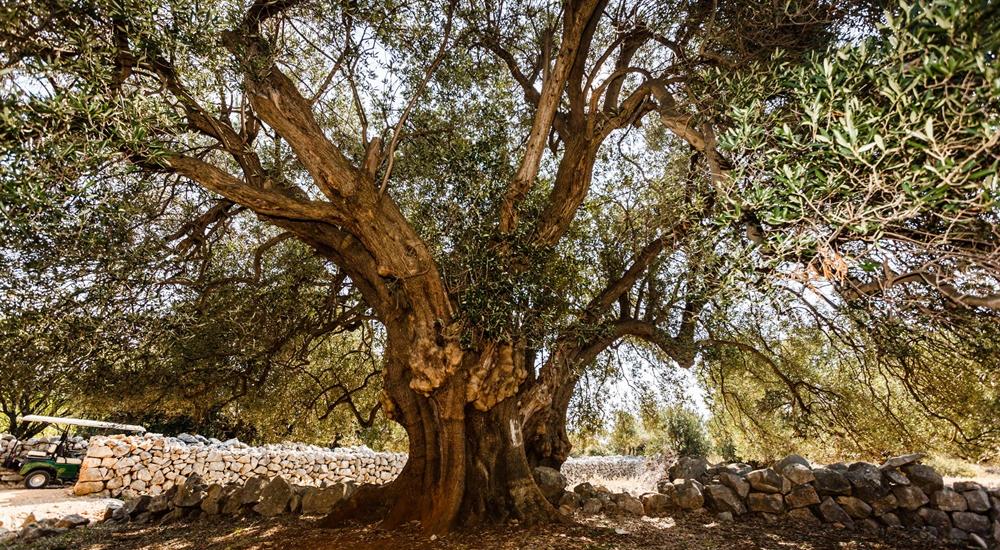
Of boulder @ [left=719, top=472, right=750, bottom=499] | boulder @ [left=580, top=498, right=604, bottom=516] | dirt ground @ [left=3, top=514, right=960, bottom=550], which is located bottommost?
dirt ground @ [left=3, top=514, right=960, bottom=550]

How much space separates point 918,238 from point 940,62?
1.81 meters

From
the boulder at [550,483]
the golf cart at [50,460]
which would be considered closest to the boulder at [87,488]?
the golf cart at [50,460]

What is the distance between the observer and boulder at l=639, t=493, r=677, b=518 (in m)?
7.73

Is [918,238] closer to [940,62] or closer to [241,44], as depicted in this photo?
[940,62]

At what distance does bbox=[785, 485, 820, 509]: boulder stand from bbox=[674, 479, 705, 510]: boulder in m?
1.35

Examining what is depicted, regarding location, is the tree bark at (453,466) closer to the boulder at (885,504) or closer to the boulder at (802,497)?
the boulder at (802,497)

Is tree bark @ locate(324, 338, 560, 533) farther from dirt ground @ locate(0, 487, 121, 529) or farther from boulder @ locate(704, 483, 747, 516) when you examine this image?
dirt ground @ locate(0, 487, 121, 529)

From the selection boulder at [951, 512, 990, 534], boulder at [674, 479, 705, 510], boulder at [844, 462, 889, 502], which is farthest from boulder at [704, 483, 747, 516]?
boulder at [951, 512, 990, 534]

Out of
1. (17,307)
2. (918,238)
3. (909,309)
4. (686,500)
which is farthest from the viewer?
(686,500)

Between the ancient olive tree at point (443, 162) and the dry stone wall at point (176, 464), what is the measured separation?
26.6 ft

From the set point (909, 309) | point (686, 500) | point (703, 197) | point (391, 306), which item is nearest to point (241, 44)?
point (391, 306)

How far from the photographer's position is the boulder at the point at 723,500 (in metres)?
7.55

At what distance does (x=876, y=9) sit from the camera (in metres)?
5.06

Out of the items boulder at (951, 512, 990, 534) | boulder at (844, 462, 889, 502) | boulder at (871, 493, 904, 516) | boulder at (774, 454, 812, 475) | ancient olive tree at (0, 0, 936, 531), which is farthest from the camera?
boulder at (774, 454, 812, 475)
